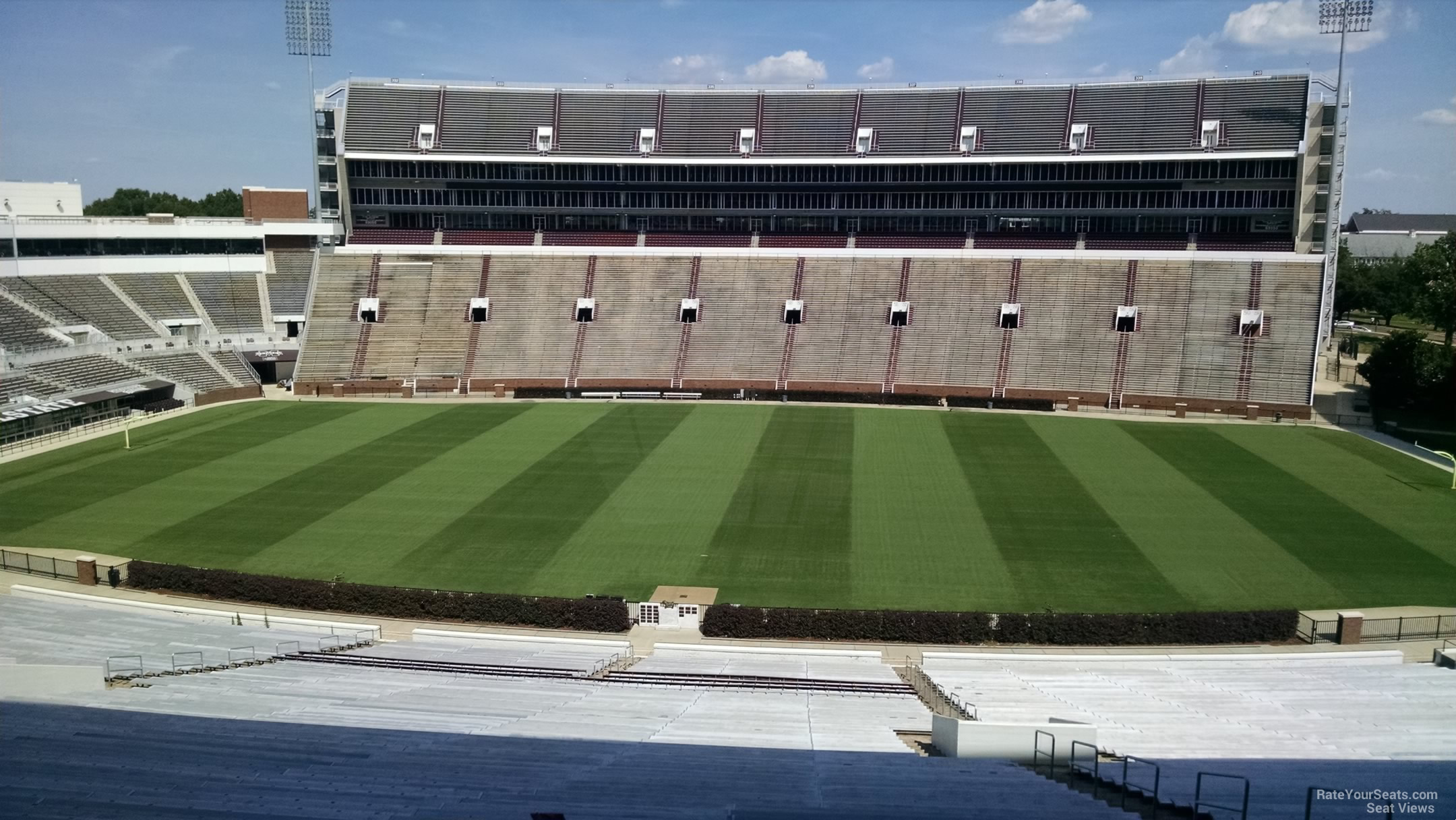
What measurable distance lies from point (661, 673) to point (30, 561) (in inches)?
784

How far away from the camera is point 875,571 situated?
1086 inches

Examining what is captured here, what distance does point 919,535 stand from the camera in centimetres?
3048

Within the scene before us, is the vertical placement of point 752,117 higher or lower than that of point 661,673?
higher

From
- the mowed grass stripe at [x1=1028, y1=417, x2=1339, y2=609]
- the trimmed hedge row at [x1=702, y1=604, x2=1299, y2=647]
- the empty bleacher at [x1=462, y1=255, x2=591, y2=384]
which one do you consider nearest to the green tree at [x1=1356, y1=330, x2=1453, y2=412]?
the mowed grass stripe at [x1=1028, y1=417, x2=1339, y2=609]

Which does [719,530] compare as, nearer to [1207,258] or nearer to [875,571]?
[875,571]

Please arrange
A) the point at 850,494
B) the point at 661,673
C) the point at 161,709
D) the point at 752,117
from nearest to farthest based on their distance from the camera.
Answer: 1. the point at 161,709
2. the point at 661,673
3. the point at 850,494
4. the point at 752,117

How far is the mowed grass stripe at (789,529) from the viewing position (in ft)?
87.1

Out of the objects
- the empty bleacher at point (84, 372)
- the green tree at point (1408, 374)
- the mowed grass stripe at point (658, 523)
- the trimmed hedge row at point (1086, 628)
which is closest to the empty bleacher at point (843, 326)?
the green tree at point (1408, 374)

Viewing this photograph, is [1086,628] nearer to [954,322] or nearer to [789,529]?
[789,529]

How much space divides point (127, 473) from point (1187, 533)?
3740 centimetres

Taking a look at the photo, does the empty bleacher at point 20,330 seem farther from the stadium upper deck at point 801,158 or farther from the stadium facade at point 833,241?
the stadium upper deck at point 801,158

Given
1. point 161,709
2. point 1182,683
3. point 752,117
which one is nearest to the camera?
point 161,709

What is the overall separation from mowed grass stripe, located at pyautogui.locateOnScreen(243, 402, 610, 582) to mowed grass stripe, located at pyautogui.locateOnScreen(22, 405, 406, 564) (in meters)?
2.96

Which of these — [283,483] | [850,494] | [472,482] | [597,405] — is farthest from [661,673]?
[597,405]
